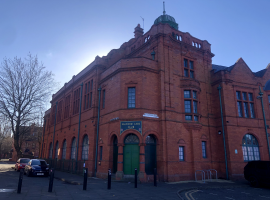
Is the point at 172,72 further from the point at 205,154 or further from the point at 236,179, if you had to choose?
the point at 236,179

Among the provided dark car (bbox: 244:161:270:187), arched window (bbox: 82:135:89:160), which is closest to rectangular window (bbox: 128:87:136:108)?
arched window (bbox: 82:135:89:160)

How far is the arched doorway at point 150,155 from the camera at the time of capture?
16.1 metres

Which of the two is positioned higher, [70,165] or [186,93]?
[186,93]

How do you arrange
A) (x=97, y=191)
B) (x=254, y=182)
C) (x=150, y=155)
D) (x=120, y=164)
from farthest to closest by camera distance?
(x=150, y=155)
(x=120, y=164)
(x=254, y=182)
(x=97, y=191)

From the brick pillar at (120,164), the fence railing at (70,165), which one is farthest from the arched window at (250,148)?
the fence railing at (70,165)

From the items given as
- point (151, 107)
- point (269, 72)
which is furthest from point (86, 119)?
point (269, 72)

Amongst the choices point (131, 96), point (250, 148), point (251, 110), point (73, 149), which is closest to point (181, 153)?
point (131, 96)

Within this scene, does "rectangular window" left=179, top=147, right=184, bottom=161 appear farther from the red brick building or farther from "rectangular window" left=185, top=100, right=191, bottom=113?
"rectangular window" left=185, top=100, right=191, bottom=113

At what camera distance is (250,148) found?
19891 mm

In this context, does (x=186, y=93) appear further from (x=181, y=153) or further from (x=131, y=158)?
(x=131, y=158)

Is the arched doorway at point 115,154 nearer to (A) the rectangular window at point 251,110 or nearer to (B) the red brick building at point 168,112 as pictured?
(B) the red brick building at point 168,112

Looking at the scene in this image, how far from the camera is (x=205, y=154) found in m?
18.9

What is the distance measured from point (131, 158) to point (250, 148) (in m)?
12.0

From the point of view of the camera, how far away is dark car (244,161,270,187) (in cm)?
1340
